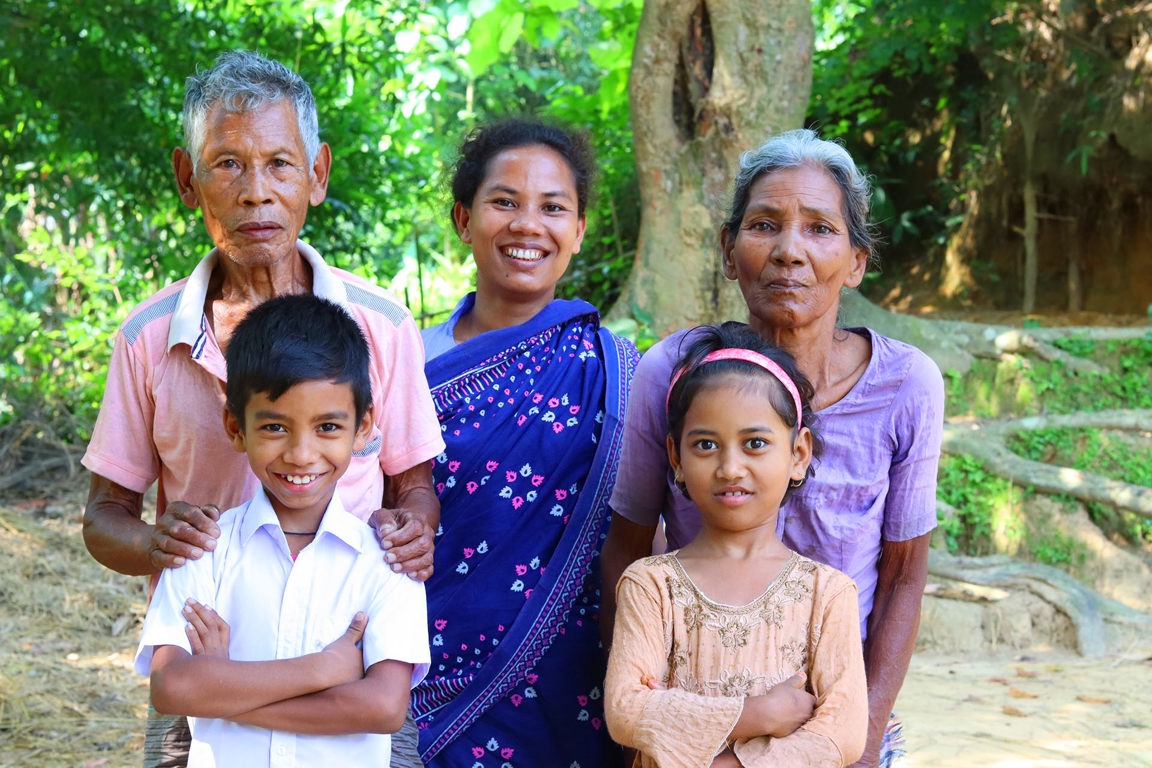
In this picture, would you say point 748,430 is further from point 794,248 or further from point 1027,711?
point 1027,711

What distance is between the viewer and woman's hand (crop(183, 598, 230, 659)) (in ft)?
6.61

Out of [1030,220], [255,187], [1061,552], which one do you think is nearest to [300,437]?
[255,187]

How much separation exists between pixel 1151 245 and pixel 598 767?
7.98 m

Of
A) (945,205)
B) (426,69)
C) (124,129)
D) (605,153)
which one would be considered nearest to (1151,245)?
(945,205)

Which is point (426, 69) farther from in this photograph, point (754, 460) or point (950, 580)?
point (754, 460)

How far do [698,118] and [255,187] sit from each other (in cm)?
423

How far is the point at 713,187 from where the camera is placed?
246 inches

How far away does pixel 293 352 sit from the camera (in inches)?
82.6

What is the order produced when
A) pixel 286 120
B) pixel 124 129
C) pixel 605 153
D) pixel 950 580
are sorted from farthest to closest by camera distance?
1. pixel 605 153
2. pixel 124 129
3. pixel 950 580
4. pixel 286 120

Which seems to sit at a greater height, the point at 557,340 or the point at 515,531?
the point at 557,340

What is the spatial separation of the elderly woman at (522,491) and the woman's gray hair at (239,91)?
616mm

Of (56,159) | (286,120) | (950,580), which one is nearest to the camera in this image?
(286,120)

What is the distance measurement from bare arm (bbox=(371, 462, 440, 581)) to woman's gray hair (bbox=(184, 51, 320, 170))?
745 mm

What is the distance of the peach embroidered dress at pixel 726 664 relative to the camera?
2.02 metres
